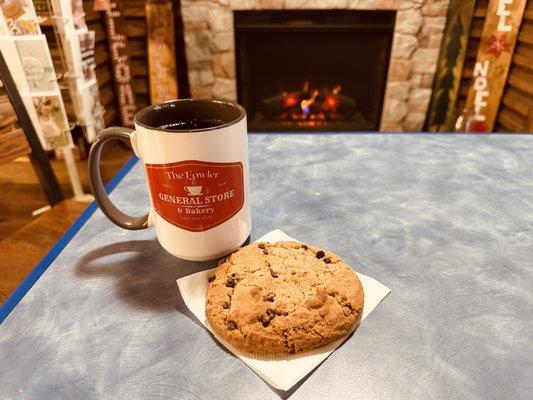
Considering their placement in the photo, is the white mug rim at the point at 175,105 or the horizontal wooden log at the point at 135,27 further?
the horizontal wooden log at the point at 135,27

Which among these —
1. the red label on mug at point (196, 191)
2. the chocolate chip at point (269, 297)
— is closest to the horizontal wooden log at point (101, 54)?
the red label on mug at point (196, 191)

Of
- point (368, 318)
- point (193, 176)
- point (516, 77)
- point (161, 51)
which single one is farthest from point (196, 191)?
point (516, 77)

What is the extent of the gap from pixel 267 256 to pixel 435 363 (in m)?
0.23

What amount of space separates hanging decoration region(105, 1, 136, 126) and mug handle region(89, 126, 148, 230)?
6.77 feet

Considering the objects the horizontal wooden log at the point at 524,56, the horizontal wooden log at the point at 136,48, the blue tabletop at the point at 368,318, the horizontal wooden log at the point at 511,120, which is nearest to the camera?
the blue tabletop at the point at 368,318

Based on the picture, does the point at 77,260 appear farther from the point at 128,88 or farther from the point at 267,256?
the point at 128,88

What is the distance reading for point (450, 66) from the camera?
2.40 meters

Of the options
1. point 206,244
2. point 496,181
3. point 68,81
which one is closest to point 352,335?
point 206,244

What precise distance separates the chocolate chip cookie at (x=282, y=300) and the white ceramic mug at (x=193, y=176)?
0.04 m

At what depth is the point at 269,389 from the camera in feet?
1.27

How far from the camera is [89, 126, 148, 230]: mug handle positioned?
52cm

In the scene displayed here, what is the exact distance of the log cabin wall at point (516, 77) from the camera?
2.21m

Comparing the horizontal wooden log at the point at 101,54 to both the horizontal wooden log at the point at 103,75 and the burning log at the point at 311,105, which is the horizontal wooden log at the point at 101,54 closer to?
the horizontal wooden log at the point at 103,75

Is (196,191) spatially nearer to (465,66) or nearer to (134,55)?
(134,55)
